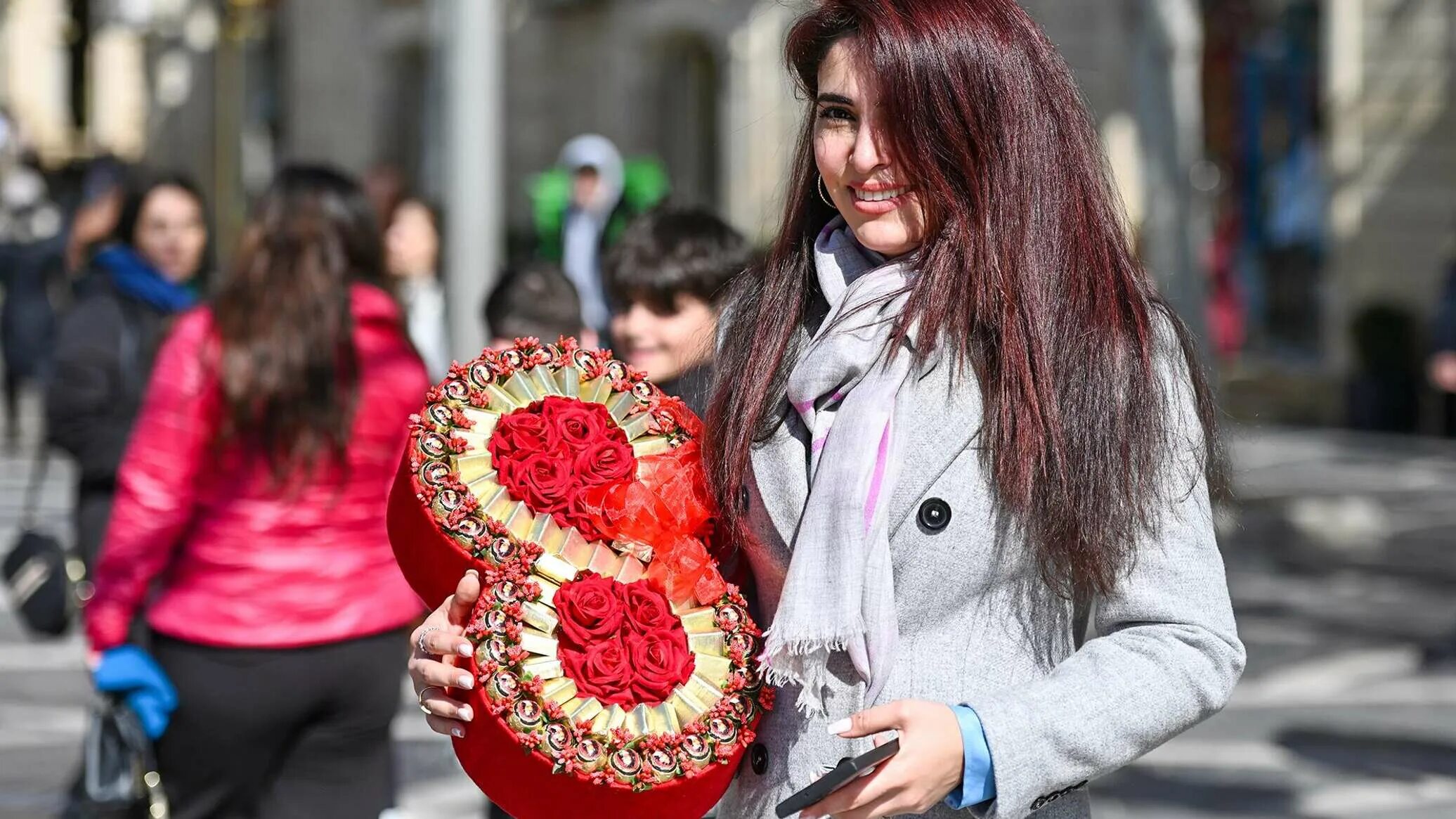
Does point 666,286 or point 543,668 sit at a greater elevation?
point 666,286

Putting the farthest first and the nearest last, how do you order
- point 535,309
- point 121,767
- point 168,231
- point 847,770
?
1. point 168,231
2. point 535,309
3. point 121,767
4. point 847,770

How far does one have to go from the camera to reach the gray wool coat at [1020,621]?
6.76ft

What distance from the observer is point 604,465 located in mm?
2291

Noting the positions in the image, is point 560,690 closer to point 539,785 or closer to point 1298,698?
point 539,785

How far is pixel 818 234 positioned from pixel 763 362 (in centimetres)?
19

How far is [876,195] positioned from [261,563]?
216cm

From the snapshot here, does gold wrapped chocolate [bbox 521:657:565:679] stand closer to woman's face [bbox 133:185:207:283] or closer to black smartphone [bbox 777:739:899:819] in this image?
black smartphone [bbox 777:739:899:819]

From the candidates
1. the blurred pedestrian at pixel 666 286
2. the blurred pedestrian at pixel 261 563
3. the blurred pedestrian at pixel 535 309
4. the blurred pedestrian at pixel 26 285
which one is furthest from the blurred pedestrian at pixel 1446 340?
the blurred pedestrian at pixel 26 285

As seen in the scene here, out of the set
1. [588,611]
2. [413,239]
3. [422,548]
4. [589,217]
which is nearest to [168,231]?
[413,239]

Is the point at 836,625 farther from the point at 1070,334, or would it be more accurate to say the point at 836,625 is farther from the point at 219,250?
the point at 219,250

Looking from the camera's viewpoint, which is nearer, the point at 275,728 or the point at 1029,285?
the point at 1029,285

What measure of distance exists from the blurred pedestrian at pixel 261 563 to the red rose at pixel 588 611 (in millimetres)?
1784

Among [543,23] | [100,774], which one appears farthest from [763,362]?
[543,23]

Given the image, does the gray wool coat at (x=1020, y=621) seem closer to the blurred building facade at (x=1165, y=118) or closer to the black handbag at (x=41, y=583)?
the black handbag at (x=41, y=583)
